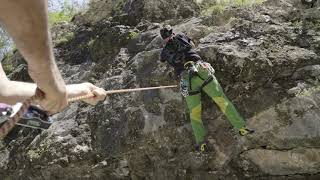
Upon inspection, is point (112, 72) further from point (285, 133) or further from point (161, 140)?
point (285, 133)

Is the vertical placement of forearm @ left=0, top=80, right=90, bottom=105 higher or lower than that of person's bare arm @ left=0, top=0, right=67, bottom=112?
lower

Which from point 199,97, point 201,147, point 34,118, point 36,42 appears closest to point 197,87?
point 199,97

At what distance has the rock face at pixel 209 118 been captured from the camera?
566cm

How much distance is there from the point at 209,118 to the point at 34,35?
15.8 ft

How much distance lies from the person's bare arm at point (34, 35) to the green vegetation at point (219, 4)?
5861 mm

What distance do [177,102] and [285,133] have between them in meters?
1.39

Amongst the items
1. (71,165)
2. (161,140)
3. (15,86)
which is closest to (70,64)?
(71,165)

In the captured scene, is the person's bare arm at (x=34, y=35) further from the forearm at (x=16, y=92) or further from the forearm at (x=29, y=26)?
the forearm at (x=16, y=92)

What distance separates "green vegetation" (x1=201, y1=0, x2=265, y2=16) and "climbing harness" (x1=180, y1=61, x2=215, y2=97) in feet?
4.93

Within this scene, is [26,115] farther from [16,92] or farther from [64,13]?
[64,13]

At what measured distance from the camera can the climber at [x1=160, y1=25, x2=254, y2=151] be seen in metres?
5.53

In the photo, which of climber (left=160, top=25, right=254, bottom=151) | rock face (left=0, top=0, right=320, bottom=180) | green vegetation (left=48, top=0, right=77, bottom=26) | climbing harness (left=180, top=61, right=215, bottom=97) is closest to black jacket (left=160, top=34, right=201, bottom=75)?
climber (left=160, top=25, right=254, bottom=151)

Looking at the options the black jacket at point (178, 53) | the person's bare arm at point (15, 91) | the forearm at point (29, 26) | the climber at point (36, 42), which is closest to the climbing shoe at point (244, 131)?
the black jacket at point (178, 53)

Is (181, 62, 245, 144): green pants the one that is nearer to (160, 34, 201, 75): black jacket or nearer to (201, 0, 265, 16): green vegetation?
(160, 34, 201, 75): black jacket
